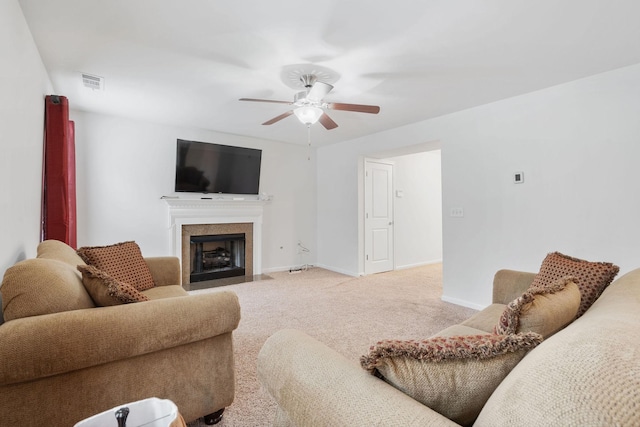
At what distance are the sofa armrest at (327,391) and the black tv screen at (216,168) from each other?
4124mm

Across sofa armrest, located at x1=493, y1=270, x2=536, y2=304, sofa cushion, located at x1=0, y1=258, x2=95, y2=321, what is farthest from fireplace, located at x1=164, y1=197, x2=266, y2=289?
sofa armrest, located at x1=493, y1=270, x2=536, y2=304

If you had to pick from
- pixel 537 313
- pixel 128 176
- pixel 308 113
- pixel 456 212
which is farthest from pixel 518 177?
pixel 128 176

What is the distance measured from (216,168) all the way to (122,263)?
2.71 m

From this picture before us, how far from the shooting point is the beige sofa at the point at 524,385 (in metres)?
0.49

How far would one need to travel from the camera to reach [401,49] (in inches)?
92.0

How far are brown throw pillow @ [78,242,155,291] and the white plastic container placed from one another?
4.55ft

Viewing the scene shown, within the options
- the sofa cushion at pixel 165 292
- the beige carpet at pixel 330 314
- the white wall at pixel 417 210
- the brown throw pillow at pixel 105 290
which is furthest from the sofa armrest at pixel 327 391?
the white wall at pixel 417 210

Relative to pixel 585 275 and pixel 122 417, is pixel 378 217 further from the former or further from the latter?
pixel 122 417

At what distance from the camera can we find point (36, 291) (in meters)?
1.28

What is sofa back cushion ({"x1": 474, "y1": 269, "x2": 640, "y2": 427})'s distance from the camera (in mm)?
476

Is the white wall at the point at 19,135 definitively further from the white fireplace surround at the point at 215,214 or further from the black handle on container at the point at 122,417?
the white fireplace surround at the point at 215,214

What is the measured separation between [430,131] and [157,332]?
392 cm

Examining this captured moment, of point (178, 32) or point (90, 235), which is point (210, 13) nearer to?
point (178, 32)

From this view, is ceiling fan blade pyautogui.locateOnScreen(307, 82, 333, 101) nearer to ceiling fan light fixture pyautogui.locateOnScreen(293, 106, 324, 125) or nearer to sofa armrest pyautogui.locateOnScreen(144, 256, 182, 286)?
ceiling fan light fixture pyautogui.locateOnScreen(293, 106, 324, 125)
